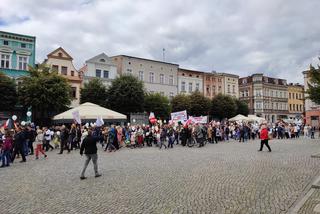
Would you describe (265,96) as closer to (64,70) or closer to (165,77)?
(165,77)

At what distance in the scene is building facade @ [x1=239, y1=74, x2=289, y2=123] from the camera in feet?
262

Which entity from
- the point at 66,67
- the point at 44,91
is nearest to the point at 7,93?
the point at 44,91

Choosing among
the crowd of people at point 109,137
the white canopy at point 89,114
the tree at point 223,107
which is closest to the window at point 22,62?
the crowd of people at point 109,137

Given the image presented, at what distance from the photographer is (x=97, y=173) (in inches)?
432

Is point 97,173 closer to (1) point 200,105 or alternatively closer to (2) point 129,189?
(2) point 129,189

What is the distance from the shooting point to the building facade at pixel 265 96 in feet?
262

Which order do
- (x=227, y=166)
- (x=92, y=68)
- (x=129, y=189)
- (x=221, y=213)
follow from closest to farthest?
(x=221, y=213), (x=129, y=189), (x=227, y=166), (x=92, y=68)

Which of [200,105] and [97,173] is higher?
[200,105]

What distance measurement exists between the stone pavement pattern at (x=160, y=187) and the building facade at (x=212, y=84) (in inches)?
2086

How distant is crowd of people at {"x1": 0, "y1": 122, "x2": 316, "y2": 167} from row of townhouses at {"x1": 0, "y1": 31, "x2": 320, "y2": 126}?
8.38 metres

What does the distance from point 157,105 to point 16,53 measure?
69.3 feet

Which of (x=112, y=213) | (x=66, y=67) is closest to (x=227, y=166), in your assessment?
(x=112, y=213)

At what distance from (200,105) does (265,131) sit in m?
33.2

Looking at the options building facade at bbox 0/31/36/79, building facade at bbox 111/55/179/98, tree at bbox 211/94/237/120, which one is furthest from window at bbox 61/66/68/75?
tree at bbox 211/94/237/120
